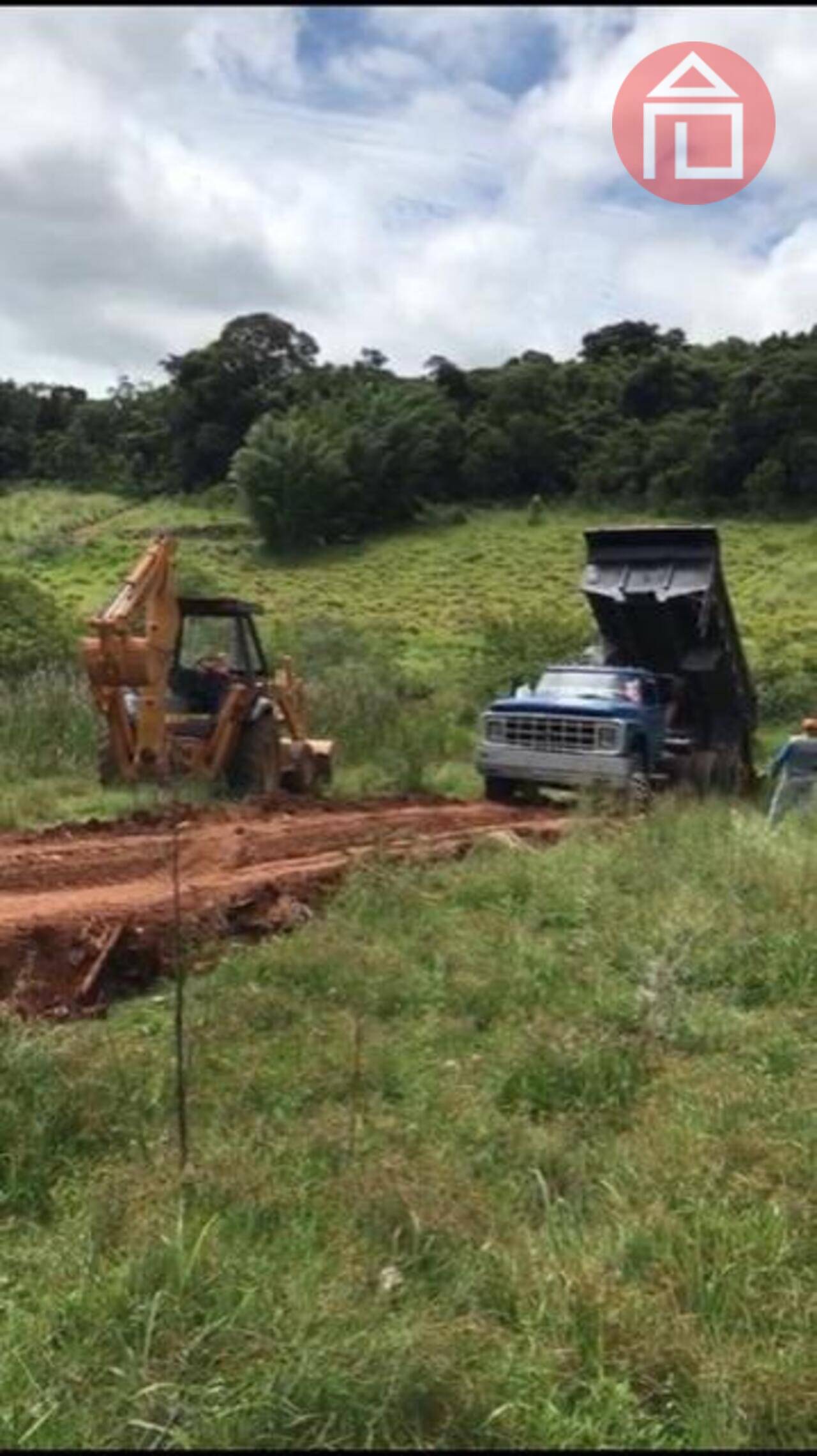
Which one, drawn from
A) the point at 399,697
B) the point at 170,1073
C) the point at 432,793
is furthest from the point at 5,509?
the point at 170,1073

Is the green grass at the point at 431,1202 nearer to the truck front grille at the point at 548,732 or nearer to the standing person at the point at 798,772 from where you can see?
the standing person at the point at 798,772

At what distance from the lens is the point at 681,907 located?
8.56 meters

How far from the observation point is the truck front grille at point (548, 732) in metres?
16.7

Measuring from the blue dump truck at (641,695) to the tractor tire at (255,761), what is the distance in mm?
2456

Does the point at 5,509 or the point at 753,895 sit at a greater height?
the point at 5,509

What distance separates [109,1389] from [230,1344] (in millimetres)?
272

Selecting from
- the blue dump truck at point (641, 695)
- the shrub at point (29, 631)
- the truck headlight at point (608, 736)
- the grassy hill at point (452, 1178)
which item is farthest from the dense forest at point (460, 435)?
the grassy hill at point (452, 1178)

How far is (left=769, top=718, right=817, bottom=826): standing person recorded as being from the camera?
13.6m

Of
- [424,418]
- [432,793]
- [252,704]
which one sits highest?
[424,418]

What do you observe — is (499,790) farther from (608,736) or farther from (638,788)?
(638,788)

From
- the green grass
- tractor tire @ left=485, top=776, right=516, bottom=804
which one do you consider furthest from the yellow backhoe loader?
the green grass

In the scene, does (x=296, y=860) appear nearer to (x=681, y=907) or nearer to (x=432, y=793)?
(x=681, y=907)

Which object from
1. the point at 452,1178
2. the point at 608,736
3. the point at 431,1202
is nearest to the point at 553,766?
the point at 608,736

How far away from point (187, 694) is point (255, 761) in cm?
105
